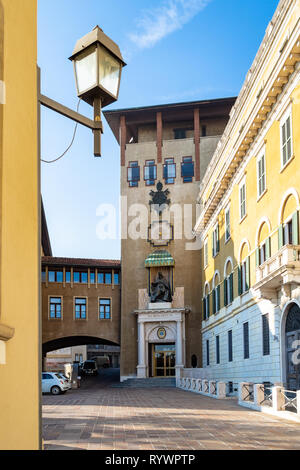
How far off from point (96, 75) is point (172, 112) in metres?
47.3

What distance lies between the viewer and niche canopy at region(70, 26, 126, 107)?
5609mm

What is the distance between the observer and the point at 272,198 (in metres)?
24.0

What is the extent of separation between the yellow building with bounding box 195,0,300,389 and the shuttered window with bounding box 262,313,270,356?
1.7 inches

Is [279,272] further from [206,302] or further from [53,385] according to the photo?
[206,302]

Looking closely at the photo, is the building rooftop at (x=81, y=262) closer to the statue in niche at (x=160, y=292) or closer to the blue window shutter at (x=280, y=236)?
the statue in niche at (x=160, y=292)

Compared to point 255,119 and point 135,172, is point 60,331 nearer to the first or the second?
point 135,172

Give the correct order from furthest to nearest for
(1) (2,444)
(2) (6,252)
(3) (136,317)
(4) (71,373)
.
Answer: (3) (136,317), (4) (71,373), (2) (6,252), (1) (2,444)

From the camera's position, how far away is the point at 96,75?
221 inches

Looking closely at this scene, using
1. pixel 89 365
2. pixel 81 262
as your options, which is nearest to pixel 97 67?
pixel 81 262

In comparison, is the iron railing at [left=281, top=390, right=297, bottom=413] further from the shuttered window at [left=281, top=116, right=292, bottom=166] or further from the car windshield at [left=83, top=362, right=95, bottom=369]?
the car windshield at [left=83, top=362, right=95, bottom=369]

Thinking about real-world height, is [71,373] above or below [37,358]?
below

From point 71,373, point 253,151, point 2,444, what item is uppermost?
point 253,151
